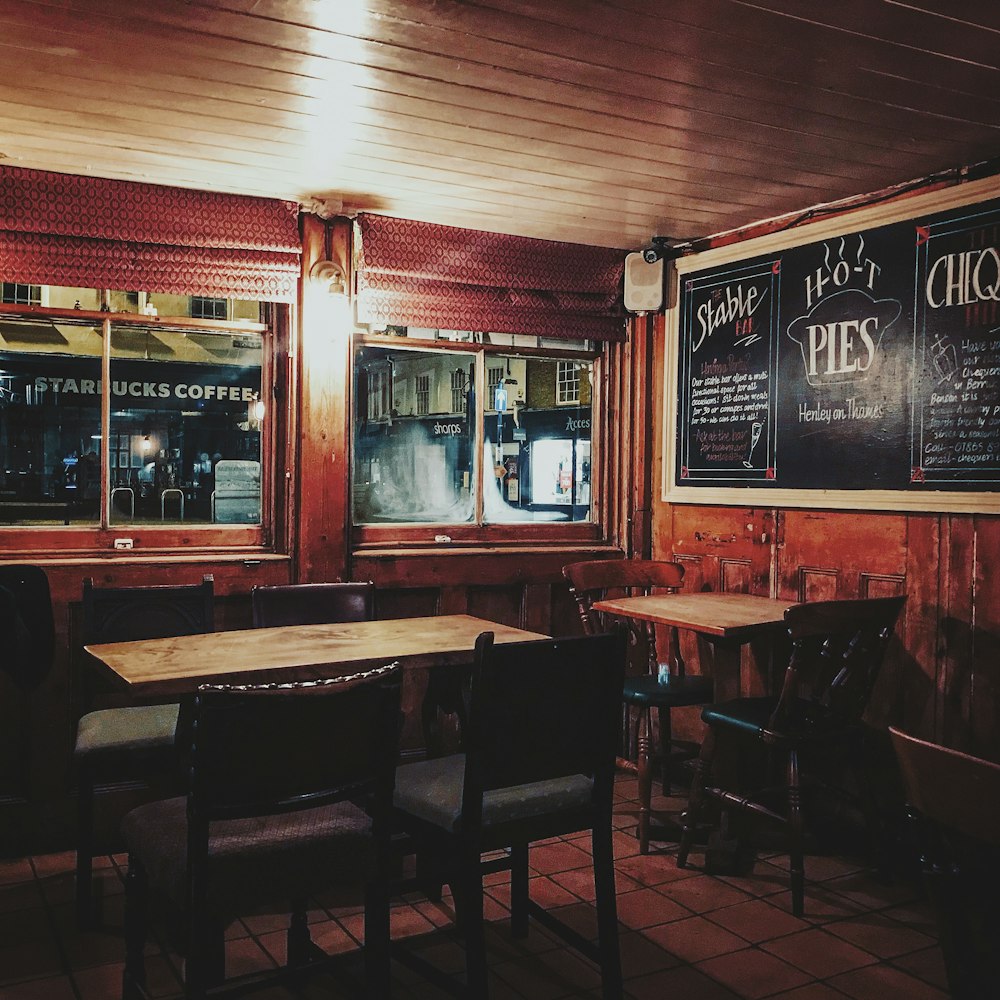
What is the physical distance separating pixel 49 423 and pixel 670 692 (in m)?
3.00

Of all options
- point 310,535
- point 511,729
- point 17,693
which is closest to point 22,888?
point 17,693

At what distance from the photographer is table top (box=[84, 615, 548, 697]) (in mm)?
2879

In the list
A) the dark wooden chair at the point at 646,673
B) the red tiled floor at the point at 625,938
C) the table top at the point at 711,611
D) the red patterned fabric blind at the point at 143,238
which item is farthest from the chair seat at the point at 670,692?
the red patterned fabric blind at the point at 143,238

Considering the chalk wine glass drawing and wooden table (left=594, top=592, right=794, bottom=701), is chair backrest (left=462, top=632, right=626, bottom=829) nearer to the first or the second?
wooden table (left=594, top=592, right=794, bottom=701)

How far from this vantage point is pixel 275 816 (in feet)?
8.54

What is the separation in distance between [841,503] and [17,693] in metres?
3.66

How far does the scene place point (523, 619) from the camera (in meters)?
5.27

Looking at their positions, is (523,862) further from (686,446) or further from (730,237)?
(730,237)

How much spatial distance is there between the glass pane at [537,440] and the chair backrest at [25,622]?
7.46 feet

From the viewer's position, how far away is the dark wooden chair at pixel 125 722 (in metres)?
3.42

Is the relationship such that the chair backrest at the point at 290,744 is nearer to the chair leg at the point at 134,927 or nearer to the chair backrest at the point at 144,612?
the chair leg at the point at 134,927

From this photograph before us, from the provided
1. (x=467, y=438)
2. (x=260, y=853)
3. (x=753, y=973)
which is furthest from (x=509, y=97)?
(x=753, y=973)

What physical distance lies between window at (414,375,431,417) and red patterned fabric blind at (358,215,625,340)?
14.2 inches

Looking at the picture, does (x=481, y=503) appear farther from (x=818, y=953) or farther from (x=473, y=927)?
(x=473, y=927)
